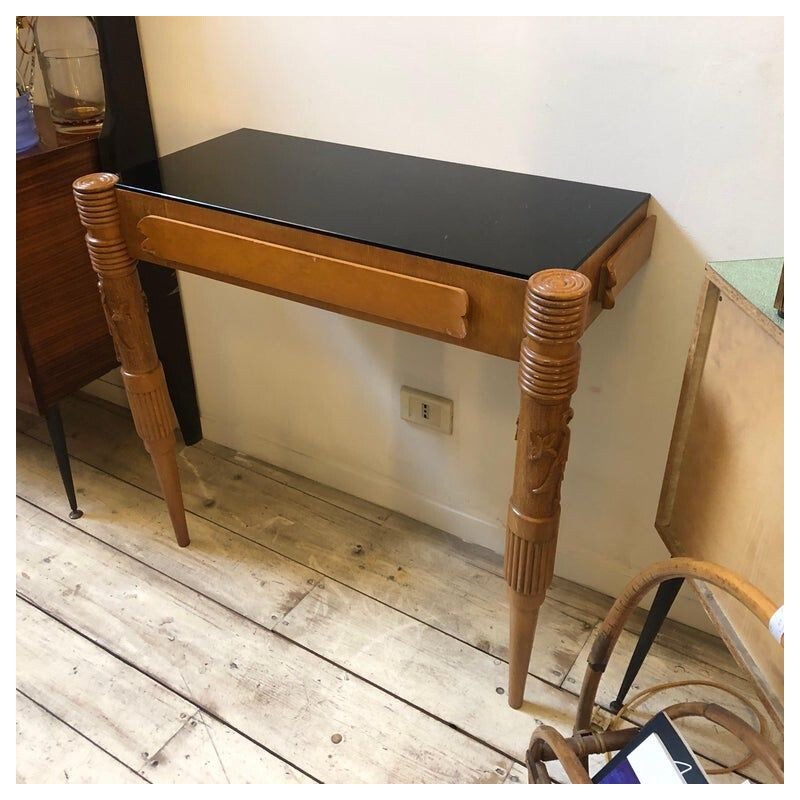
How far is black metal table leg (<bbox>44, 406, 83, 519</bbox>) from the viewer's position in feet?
5.37

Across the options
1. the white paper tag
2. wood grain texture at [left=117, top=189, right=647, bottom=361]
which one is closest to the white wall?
wood grain texture at [left=117, top=189, right=647, bottom=361]

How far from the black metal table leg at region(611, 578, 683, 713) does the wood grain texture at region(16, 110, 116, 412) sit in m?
1.23

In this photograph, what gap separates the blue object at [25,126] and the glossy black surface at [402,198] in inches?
12.6

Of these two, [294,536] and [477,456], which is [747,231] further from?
[294,536]

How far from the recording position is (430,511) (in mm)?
1624

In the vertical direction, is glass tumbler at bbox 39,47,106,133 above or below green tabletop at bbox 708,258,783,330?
above

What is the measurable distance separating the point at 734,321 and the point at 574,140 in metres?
0.40

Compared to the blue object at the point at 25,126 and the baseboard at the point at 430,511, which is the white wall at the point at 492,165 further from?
the blue object at the point at 25,126

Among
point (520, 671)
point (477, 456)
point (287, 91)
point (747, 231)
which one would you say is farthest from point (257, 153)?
point (520, 671)

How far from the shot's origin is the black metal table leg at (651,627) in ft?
3.70

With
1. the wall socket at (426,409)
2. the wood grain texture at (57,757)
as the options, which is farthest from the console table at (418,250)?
the wood grain texture at (57,757)

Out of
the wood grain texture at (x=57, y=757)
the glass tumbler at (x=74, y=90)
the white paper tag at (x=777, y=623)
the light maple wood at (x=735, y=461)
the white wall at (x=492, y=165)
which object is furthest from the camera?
the glass tumbler at (x=74, y=90)

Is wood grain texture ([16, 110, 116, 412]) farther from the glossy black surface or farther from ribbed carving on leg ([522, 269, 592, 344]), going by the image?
ribbed carving on leg ([522, 269, 592, 344])

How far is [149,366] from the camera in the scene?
1.39 metres
